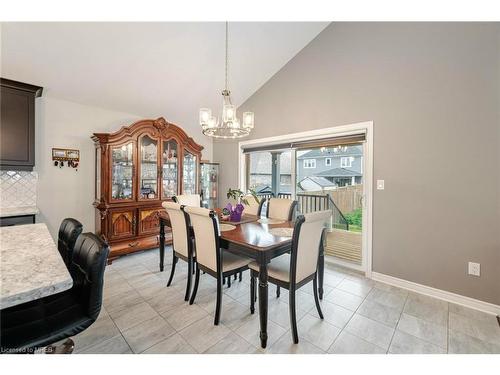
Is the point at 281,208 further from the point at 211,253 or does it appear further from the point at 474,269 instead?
the point at 474,269

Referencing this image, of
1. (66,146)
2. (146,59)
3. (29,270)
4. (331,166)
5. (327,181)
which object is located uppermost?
(146,59)

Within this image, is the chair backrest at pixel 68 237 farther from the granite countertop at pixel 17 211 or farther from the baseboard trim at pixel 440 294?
the baseboard trim at pixel 440 294

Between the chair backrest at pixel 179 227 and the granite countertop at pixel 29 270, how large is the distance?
3.31 ft

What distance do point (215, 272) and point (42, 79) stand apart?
3153 millimetres

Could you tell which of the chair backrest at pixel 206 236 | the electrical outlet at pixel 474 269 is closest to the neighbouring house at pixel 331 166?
the electrical outlet at pixel 474 269

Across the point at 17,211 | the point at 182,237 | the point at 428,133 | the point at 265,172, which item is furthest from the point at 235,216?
the point at 17,211

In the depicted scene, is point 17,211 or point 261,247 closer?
point 261,247

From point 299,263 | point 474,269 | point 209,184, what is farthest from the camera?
point 209,184

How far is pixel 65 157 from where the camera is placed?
3166 millimetres

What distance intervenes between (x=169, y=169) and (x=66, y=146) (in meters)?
1.41

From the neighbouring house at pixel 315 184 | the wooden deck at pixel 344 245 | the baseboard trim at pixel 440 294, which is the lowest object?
the baseboard trim at pixel 440 294

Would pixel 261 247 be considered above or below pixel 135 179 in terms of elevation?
below

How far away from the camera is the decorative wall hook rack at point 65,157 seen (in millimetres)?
3100
